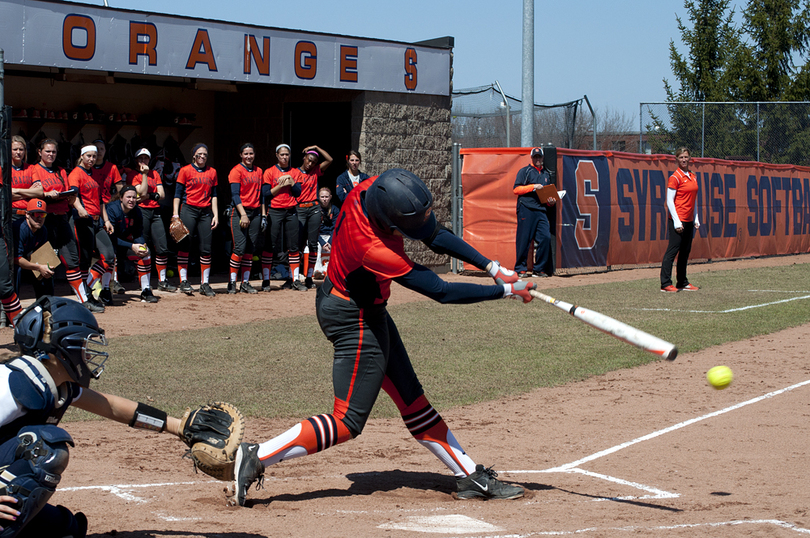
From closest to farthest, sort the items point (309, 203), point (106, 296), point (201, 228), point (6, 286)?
point (6, 286) < point (106, 296) < point (201, 228) < point (309, 203)

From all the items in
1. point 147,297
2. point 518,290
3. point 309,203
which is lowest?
point 147,297

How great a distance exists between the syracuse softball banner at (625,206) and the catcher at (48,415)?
13.4m

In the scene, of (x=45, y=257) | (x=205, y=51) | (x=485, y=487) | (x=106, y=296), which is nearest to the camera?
(x=485, y=487)

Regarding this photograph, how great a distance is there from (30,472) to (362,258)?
194 centimetres

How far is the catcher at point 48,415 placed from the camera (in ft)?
10.7

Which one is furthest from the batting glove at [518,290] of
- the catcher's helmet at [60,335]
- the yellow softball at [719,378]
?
the catcher's helmet at [60,335]

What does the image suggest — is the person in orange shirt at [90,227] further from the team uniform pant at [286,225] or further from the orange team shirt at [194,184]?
the team uniform pant at [286,225]

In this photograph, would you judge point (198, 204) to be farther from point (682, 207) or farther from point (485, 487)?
point (485, 487)

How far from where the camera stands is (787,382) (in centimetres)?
798

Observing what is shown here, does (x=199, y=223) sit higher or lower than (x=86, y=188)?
lower

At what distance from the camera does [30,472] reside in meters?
3.28

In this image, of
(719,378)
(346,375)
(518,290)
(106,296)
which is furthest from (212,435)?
(106,296)

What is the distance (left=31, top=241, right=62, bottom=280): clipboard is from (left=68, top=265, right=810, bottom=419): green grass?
1.39 meters

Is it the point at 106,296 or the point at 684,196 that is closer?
the point at 106,296
